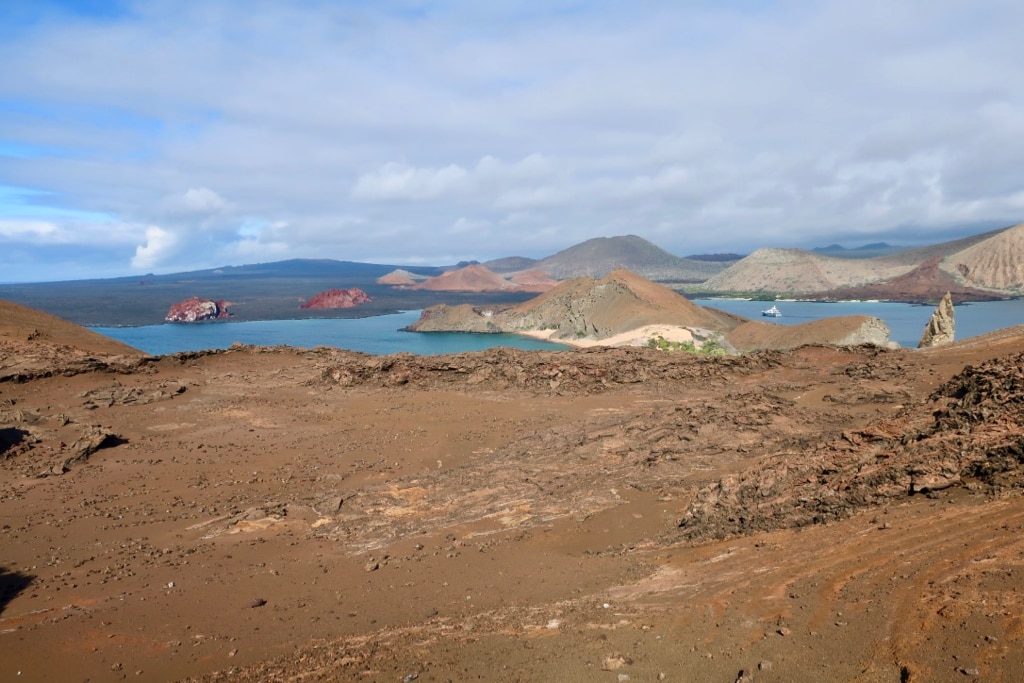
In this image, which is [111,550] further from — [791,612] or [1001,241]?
[1001,241]

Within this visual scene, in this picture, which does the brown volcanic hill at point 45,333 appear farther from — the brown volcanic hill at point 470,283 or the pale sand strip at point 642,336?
the brown volcanic hill at point 470,283

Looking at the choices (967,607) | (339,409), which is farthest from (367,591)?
(339,409)

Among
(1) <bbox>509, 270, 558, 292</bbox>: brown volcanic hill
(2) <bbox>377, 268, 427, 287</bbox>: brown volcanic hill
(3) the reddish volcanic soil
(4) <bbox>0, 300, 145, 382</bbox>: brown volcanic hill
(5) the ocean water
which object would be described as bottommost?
(5) the ocean water

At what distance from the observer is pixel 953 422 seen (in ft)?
24.7

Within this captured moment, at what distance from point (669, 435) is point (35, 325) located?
2137 centimetres

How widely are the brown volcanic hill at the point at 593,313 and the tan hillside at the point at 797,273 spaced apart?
239ft

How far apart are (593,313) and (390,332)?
21691mm

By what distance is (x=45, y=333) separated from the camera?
21969mm

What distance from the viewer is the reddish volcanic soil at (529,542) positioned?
4.93 meters

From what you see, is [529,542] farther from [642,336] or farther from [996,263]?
[996,263]

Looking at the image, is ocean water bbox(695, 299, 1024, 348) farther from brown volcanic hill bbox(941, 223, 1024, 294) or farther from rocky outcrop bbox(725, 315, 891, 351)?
brown volcanic hill bbox(941, 223, 1024, 294)

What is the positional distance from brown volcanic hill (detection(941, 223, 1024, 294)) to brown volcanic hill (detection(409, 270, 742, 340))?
182ft

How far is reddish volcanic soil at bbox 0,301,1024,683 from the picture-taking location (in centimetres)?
493

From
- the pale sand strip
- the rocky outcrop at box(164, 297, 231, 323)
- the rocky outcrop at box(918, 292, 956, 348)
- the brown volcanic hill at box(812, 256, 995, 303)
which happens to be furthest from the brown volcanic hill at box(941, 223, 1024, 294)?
the rocky outcrop at box(164, 297, 231, 323)
